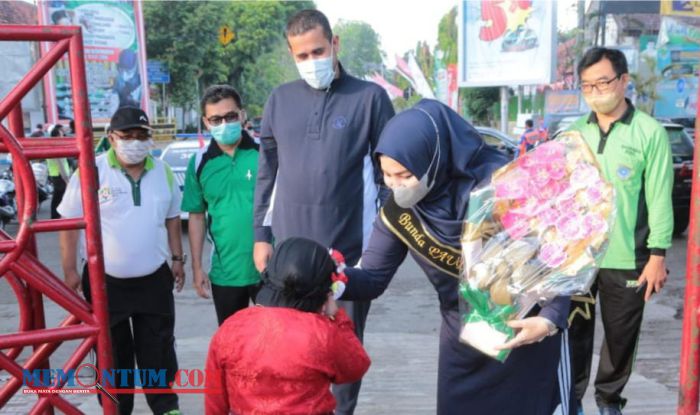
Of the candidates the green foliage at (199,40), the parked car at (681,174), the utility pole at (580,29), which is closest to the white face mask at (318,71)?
the parked car at (681,174)

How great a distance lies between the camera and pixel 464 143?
2.13 meters

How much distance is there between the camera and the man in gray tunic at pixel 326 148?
284cm

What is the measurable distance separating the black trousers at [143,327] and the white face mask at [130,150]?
53 cm

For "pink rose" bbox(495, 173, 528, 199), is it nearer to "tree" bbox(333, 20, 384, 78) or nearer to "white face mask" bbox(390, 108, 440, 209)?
"white face mask" bbox(390, 108, 440, 209)

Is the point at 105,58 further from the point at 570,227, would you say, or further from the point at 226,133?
the point at 570,227

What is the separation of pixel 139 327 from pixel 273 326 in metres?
1.44

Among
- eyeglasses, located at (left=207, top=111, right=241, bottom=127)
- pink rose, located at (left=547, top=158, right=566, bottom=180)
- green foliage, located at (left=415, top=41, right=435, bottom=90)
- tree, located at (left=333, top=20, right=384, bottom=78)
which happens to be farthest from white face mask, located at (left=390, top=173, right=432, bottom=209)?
tree, located at (left=333, top=20, right=384, bottom=78)

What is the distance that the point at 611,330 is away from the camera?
3.23 meters

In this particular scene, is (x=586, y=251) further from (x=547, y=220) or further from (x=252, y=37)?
(x=252, y=37)

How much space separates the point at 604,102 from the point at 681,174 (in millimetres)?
6375

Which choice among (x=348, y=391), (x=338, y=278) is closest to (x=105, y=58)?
(x=348, y=391)

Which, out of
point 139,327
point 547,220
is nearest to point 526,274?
point 547,220

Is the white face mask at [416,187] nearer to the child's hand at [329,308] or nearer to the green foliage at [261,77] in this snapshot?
the child's hand at [329,308]

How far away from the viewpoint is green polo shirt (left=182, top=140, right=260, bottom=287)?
10.8ft
